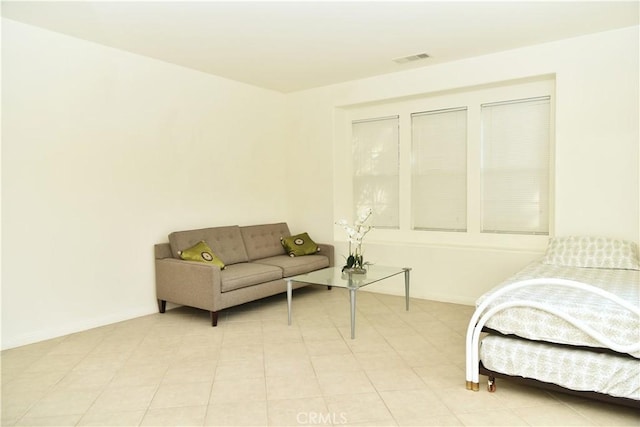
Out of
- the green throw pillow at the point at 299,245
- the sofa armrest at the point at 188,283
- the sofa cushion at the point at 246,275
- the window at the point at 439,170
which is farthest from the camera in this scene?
the green throw pillow at the point at 299,245

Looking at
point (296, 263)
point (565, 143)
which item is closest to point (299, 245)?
point (296, 263)

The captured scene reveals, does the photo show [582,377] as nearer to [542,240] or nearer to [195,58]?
[542,240]

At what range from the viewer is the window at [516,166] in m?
4.61

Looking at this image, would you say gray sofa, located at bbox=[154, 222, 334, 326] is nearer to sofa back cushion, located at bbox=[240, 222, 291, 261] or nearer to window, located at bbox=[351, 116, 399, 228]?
sofa back cushion, located at bbox=[240, 222, 291, 261]

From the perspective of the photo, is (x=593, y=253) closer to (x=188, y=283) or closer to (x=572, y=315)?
(x=572, y=315)

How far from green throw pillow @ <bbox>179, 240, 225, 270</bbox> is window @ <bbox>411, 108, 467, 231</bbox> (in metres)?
2.43

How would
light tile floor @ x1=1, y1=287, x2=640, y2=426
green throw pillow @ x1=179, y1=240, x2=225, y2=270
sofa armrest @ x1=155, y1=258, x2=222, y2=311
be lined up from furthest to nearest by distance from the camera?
green throw pillow @ x1=179, y1=240, x2=225, y2=270
sofa armrest @ x1=155, y1=258, x2=222, y2=311
light tile floor @ x1=1, y1=287, x2=640, y2=426

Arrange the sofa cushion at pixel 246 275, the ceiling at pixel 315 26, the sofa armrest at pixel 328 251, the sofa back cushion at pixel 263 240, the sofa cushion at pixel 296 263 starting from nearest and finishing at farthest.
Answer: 1. the ceiling at pixel 315 26
2. the sofa cushion at pixel 246 275
3. the sofa cushion at pixel 296 263
4. the sofa back cushion at pixel 263 240
5. the sofa armrest at pixel 328 251

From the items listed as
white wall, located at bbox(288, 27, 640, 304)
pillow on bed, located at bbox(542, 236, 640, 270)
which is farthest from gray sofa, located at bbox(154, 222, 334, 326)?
pillow on bed, located at bbox(542, 236, 640, 270)

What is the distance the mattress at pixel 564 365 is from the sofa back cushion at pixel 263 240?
3130mm

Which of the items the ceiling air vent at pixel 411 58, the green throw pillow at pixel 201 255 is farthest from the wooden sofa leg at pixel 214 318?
the ceiling air vent at pixel 411 58

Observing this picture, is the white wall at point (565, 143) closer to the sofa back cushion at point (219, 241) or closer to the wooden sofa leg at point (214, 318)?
the sofa back cushion at point (219, 241)

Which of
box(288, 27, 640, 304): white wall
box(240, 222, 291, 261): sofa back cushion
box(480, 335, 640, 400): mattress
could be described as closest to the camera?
box(480, 335, 640, 400): mattress

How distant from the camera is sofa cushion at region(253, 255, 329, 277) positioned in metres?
4.89
